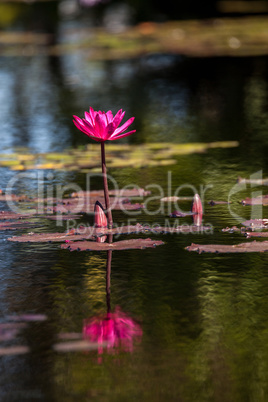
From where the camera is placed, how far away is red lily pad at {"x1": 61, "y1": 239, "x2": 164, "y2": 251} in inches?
106

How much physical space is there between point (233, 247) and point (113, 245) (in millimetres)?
423

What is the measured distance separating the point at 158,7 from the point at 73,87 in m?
7.99

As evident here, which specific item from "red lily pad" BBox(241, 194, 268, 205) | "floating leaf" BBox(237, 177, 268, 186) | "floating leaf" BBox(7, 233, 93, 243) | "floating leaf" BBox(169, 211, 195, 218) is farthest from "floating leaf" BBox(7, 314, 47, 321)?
"floating leaf" BBox(237, 177, 268, 186)

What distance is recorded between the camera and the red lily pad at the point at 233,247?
103 inches

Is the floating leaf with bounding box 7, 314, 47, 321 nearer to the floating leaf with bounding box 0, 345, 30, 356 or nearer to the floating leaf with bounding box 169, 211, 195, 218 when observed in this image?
the floating leaf with bounding box 0, 345, 30, 356

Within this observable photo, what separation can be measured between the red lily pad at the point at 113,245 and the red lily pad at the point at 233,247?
158mm

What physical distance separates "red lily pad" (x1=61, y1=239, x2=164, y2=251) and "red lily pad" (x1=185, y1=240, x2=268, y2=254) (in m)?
0.16

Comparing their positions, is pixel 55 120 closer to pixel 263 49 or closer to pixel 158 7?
pixel 263 49

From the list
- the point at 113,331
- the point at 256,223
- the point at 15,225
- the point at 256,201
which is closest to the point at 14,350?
the point at 113,331

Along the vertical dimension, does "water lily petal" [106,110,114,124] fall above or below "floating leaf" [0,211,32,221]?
above

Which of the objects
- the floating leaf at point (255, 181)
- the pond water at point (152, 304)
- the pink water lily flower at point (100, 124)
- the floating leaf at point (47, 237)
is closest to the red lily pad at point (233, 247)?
the pond water at point (152, 304)

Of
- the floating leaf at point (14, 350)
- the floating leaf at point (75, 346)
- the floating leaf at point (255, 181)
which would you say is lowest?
the floating leaf at point (14, 350)

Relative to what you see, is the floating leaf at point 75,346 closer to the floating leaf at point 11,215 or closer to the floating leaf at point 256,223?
the floating leaf at point 256,223

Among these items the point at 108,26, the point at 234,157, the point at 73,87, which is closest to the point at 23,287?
the point at 234,157
